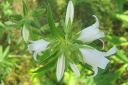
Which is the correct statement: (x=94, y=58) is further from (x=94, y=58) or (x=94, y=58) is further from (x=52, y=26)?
(x=52, y=26)

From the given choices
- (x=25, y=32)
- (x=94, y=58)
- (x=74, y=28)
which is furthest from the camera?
(x=74, y=28)

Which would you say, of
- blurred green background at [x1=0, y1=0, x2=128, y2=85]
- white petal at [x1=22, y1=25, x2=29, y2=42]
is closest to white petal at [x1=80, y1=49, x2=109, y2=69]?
white petal at [x1=22, y1=25, x2=29, y2=42]

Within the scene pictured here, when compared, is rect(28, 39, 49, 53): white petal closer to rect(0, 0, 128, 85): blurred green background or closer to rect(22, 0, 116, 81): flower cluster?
rect(22, 0, 116, 81): flower cluster

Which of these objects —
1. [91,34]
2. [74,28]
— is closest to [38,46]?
[91,34]

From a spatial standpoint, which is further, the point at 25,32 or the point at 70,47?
the point at 25,32

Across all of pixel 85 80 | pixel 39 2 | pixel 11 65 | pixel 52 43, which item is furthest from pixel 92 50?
pixel 39 2

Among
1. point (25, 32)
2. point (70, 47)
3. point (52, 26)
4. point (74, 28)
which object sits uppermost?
point (52, 26)

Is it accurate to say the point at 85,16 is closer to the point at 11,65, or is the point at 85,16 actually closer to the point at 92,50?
the point at 11,65

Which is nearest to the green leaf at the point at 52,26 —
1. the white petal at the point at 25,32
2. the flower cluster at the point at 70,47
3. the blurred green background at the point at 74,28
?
the flower cluster at the point at 70,47

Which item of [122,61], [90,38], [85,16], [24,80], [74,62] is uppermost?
[90,38]
